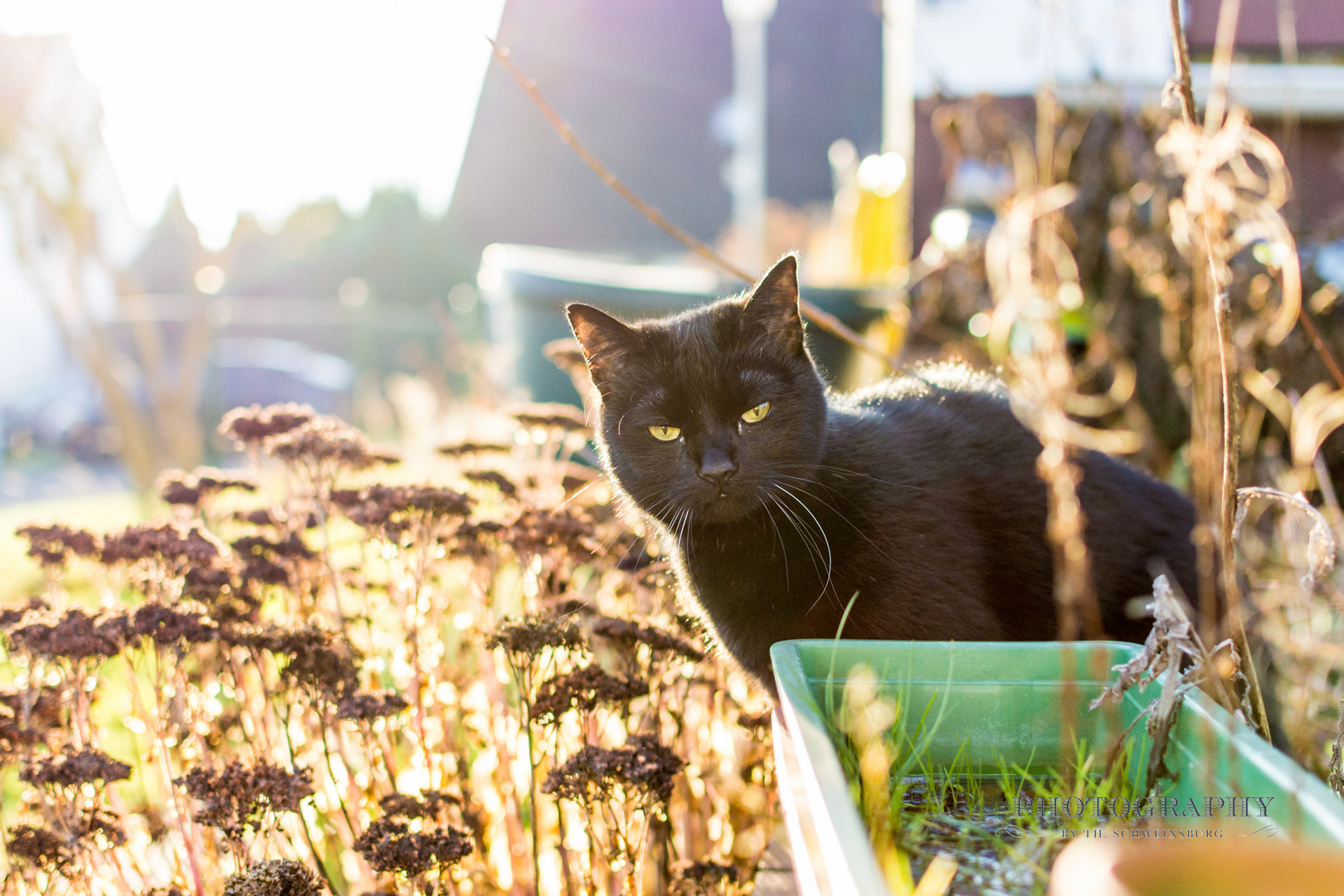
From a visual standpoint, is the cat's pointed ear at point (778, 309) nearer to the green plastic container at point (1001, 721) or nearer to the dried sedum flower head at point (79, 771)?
the green plastic container at point (1001, 721)

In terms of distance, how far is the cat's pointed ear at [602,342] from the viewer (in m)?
1.68

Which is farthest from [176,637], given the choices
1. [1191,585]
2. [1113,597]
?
[1191,585]

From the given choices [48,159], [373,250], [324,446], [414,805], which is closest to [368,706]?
[414,805]

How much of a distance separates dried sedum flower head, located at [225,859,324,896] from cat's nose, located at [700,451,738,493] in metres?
0.89

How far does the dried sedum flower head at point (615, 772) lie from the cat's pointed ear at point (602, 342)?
0.72m

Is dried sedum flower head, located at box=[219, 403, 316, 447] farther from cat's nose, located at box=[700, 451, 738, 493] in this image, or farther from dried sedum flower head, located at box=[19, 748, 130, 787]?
cat's nose, located at box=[700, 451, 738, 493]

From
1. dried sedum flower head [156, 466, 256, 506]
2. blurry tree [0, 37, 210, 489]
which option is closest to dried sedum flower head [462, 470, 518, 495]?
dried sedum flower head [156, 466, 256, 506]

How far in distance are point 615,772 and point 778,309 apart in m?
0.90

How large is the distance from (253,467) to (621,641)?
1497 mm

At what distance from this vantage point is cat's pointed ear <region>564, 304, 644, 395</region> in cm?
168

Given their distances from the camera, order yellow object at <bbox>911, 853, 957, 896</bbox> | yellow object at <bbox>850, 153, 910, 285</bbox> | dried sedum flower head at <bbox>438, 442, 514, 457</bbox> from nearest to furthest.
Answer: yellow object at <bbox>911, 853, 957, 896</bbox>, dried sedum flower head at <bbox>438, 442, 514, 457</bbox>, yellow object at <bbox>850, 153, 910, 285</bbox>

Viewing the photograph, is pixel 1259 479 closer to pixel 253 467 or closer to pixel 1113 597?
pixel 1113 597

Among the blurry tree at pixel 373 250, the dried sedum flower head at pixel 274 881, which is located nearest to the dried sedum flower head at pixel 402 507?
the dried sedum flower head at pixel 274 881

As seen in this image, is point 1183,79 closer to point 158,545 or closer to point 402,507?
point 402,507
